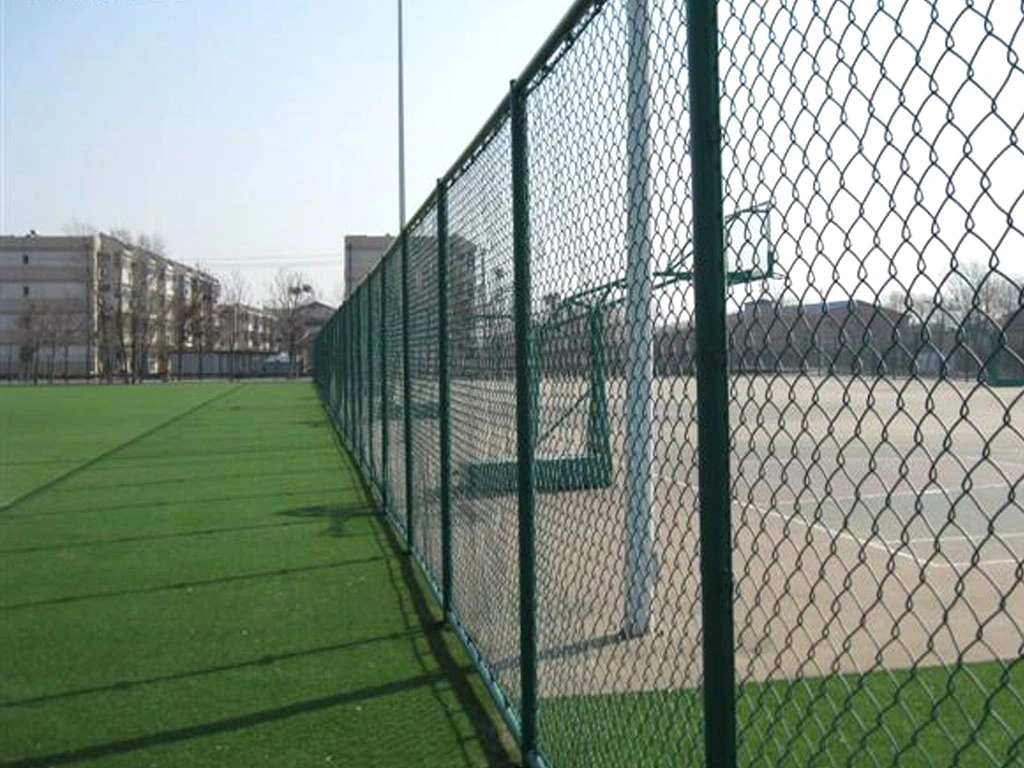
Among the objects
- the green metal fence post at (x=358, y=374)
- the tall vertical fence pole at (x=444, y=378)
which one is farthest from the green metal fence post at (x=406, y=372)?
the green metal fence post at (x=358, y=374)

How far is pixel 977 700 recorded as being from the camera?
4.25 metres

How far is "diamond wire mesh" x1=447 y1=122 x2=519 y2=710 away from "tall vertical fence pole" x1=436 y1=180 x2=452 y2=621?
0.06m

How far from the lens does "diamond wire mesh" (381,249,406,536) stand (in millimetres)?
8273

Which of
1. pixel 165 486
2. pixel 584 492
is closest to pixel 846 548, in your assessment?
pixel 584 492

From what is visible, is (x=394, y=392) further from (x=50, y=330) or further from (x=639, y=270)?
(x=50, y=330)

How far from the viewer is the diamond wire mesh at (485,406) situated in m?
4.26

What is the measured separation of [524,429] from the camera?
12.5 feet

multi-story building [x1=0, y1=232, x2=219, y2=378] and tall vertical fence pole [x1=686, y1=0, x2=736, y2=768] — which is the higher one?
multi-story building [x1=0, y1=232, x2=219, y2=378]

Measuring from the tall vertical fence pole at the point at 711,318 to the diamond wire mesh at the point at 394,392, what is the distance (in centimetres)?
585

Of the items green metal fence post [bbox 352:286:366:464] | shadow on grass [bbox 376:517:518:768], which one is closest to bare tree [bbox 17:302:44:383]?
green metal fence post [bbox 352:286:366:464]

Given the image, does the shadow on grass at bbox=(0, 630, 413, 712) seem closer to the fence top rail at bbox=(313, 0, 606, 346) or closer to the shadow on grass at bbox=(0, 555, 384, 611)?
the shadow on grass at bbox=(0, 555, 384, 611)

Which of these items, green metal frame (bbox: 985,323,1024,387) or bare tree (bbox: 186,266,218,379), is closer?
green metal frame (bbox: 985,323,1024,387)

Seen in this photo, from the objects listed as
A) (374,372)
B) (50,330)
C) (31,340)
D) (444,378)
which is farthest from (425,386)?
(31,340)

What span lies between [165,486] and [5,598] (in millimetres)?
5851
